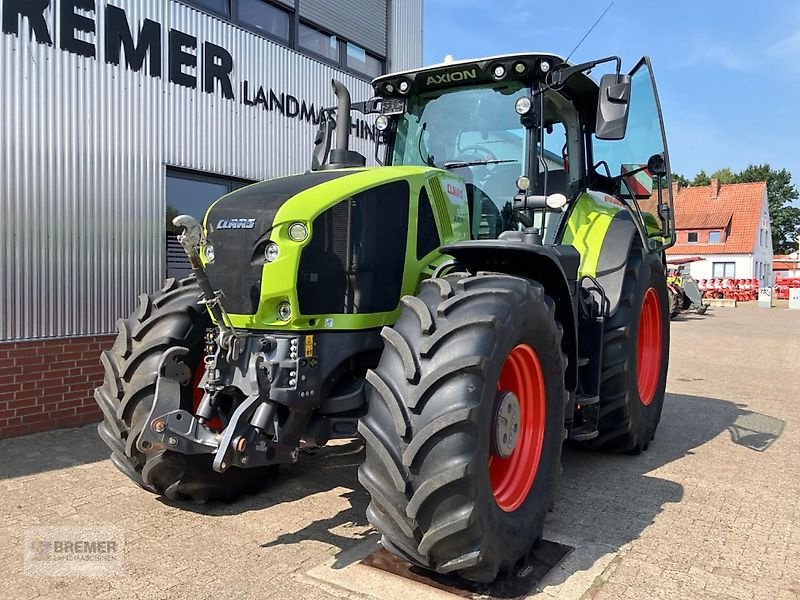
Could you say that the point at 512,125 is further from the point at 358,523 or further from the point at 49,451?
A: the point at 49,451

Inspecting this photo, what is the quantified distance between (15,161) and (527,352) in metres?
4.56

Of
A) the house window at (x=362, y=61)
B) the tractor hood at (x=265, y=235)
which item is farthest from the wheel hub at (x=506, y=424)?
the house window at (x=362, y=61)

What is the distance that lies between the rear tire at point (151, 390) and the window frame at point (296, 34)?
435cm

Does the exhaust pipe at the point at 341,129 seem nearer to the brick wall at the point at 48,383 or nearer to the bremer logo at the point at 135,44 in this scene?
the bremer logo at the point at 135,44

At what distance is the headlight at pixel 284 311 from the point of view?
318 centimetres

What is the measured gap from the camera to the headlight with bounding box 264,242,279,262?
3.17 m

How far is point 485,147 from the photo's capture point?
4.50 meters

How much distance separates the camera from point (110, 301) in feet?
20.6

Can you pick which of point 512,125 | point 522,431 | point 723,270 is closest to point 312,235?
point 522,431

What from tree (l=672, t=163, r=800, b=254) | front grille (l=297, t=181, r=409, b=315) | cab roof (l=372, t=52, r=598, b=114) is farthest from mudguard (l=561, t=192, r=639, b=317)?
tree (l=672, t=163, r=800, b=254)

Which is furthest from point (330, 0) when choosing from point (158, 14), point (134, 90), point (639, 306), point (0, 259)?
point (639, 306)

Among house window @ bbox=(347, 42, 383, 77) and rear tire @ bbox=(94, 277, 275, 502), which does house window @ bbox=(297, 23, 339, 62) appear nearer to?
house window @ bbox=(347, 42, 383, 77)

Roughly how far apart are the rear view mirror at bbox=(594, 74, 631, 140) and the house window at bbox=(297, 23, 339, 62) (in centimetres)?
532

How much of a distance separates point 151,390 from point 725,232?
49.2 metres
